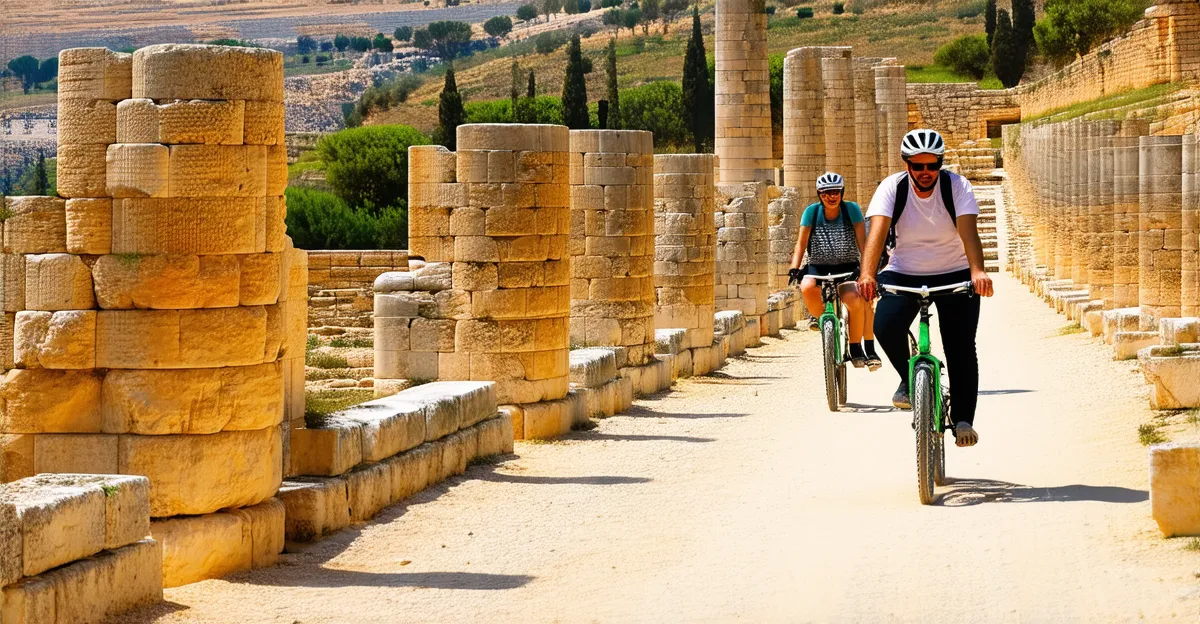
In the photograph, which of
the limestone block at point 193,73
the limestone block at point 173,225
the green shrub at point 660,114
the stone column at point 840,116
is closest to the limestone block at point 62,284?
the limestone block at point 173,225

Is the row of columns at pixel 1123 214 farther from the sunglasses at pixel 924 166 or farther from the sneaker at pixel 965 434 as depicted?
the sneaker at pixel 965 434

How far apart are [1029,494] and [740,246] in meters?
15.8

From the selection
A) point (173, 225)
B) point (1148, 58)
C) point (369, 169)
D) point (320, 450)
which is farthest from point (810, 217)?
point (369, 169)

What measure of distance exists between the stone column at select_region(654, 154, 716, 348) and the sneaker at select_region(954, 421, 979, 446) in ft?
36.6

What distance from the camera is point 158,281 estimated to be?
7746mm

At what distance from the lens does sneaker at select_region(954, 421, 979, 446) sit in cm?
838

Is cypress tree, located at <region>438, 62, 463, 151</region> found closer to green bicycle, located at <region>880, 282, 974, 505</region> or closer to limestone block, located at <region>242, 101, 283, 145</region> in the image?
limestone block, located at <region>242, 101, 283, 145</region>

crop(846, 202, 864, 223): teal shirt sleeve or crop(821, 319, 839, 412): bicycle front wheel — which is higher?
crop(846, 202, 864, 223): teal shirt sleeve

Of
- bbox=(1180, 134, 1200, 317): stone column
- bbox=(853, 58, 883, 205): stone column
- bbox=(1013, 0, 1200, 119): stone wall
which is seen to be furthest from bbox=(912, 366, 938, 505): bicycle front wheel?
bbox=(1013, 0, 1200, 119): stone wall

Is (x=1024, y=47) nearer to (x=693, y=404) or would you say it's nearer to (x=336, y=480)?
(x=693, y=404)

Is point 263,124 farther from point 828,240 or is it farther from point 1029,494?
point 828,240

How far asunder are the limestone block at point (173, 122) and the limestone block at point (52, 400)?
1141 mm

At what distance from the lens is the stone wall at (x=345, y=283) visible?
94.7ft

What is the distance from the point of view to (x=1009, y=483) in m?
9.12
